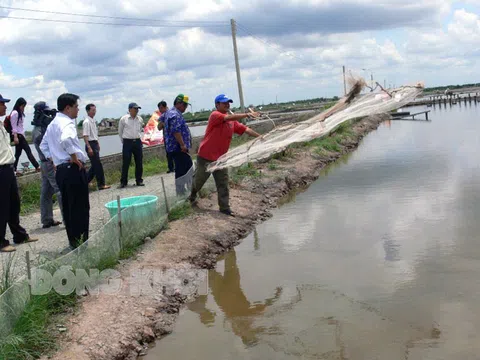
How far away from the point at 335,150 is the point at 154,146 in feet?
20.6

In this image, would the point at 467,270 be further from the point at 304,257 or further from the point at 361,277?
the point at 304,257

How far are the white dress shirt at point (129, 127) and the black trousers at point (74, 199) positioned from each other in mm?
4380

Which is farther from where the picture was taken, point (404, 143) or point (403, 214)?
point (404, 143)

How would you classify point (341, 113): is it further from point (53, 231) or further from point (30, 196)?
point (30, 196)

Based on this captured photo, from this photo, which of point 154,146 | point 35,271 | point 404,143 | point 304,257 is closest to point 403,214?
point 304,257

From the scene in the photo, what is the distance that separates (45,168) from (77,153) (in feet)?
5.46

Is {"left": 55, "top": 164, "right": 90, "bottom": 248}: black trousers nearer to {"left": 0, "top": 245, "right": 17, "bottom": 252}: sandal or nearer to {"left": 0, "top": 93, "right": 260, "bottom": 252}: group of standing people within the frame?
{"left": 0, "top": 93, "right": 260, "bottom": 252}: group of standing people

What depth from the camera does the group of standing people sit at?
5605mm

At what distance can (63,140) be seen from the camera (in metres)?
5.46

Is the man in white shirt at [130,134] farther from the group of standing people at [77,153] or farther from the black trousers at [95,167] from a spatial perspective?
the black trousers at [95,167]

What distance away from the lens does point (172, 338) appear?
4.96m

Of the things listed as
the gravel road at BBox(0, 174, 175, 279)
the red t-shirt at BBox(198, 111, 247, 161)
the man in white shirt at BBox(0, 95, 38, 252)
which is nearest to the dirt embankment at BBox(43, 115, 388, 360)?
the gravel road at BBox(0, 174, 175, 279)

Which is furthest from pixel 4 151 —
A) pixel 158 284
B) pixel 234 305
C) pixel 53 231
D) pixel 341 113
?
pixel 341 113

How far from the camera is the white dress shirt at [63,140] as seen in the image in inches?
216
